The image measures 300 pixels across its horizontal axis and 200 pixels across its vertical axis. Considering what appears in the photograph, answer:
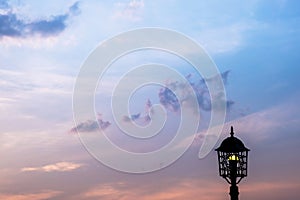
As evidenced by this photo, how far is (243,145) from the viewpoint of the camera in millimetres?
69438

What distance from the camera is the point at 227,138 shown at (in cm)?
6962

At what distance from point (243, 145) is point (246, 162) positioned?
87 cm

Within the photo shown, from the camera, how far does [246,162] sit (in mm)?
69250

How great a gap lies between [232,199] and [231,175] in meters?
1.21

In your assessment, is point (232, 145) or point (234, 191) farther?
point (232, 145)

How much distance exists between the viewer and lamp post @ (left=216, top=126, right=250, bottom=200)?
68938 mm

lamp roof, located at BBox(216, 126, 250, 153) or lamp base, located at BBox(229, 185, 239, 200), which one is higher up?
lamp roof, located at BBox(216, 126, 250, 153)

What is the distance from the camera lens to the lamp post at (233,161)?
226 feet

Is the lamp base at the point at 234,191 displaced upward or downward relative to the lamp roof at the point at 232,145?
downward

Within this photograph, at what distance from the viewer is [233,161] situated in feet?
227

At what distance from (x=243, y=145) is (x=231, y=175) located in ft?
5.45

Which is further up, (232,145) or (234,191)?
(232,145)

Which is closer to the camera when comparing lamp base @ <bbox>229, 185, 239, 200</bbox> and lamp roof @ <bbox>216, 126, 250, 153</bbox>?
lamp base @ <bbox>229, 185, 239, 200</bbox>

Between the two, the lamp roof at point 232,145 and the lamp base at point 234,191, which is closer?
the lamp base at point 234,191
